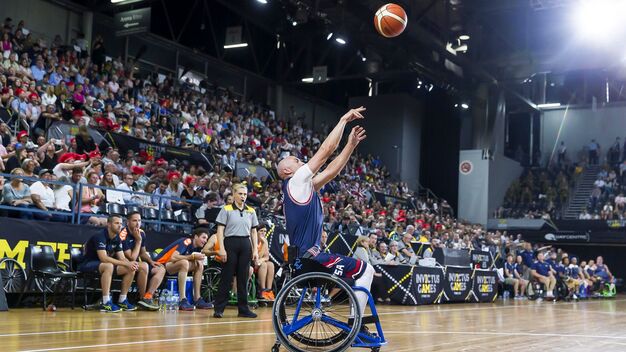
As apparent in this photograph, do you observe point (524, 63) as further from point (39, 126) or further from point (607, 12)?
point (39, 126)

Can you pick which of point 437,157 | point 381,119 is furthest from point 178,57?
point 437,157

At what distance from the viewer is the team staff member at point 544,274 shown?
20359 millimetres

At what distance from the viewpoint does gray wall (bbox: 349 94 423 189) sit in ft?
107

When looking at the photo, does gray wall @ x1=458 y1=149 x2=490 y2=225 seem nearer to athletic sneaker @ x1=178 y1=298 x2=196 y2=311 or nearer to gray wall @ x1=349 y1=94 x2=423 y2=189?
gray wall @ x1=349 y1=94 x2=423 y2=189

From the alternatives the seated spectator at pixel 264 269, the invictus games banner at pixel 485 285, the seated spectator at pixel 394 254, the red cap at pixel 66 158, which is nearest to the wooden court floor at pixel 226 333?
the seated spectator at pixel 264 269

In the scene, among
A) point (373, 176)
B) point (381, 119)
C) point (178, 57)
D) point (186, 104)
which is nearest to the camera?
point (186, 104)

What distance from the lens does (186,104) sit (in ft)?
70.0

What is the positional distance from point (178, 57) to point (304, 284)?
2077cm

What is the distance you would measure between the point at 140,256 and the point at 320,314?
560 centimetres

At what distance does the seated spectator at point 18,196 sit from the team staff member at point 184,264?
2047 mm

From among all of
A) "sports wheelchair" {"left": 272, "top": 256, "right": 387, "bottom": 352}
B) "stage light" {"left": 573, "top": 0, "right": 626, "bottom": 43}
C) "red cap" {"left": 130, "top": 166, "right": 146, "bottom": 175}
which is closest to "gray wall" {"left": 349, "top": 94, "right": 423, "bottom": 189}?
"stage light" {"left": 573, "top": 0, "right": 626, "bottom": 43}

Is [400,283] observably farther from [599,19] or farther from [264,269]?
[599,19]

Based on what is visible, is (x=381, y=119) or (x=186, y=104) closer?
(x=186, y=104)

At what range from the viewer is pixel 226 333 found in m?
6.87
